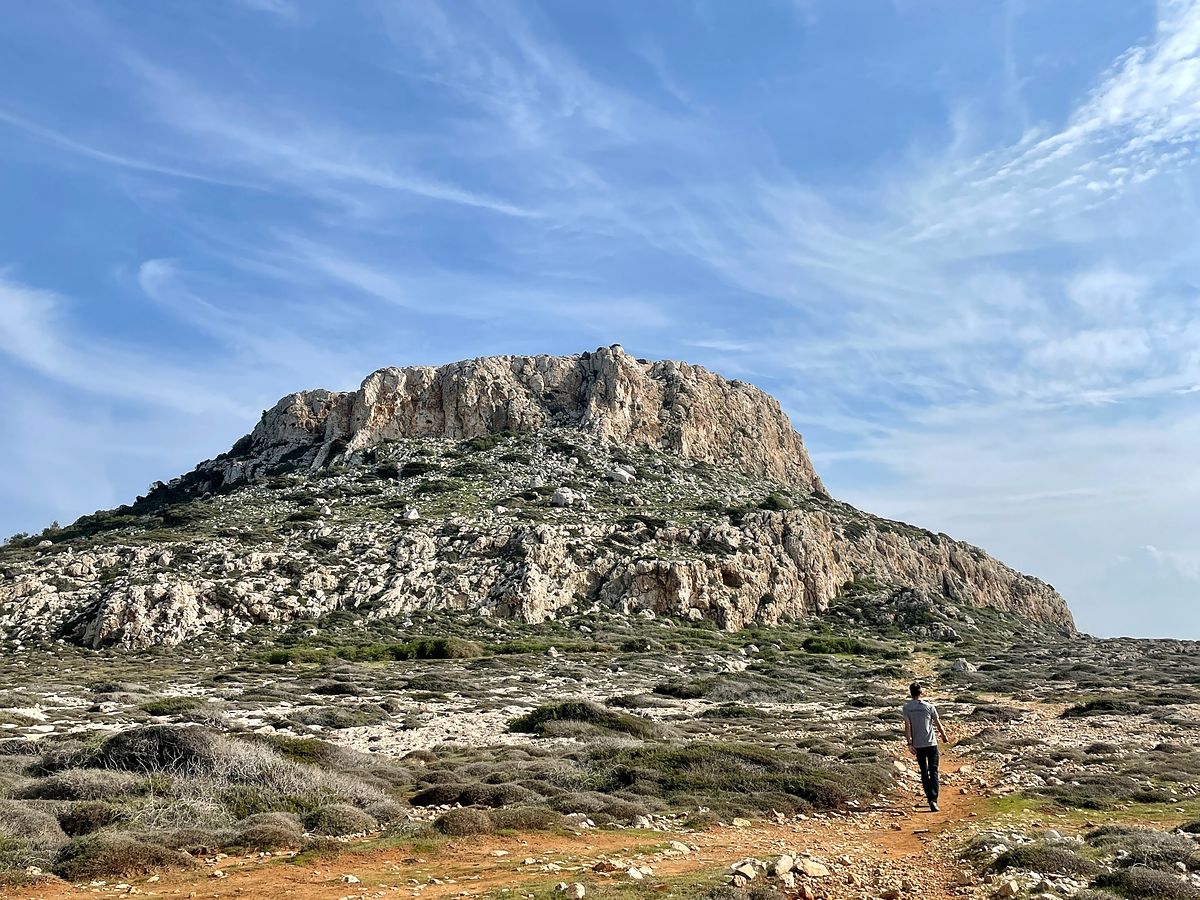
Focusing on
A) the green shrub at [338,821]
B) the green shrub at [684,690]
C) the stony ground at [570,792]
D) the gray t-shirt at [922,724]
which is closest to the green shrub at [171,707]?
the stony ground at [570,792]

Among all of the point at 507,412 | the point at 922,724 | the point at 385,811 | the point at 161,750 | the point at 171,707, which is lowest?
the point at 171,707

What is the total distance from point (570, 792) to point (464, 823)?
97.1 inches

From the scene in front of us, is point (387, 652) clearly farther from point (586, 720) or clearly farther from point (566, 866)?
point (566, 866)

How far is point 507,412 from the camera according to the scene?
261 feet

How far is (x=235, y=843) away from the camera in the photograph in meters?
9.12

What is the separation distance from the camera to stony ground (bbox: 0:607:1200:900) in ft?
26.4

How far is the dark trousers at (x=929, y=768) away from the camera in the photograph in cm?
1199

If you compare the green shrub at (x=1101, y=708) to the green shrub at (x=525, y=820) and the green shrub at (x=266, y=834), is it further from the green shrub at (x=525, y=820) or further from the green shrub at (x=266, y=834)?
the green shrub at (x=266, y=834)

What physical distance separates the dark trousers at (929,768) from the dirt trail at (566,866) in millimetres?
984

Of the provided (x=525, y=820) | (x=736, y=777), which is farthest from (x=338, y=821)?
(x=736, y=777)

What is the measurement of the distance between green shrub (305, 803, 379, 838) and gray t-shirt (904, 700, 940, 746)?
25.5 feet

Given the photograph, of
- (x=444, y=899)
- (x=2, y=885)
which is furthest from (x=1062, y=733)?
(x=2, y=885)

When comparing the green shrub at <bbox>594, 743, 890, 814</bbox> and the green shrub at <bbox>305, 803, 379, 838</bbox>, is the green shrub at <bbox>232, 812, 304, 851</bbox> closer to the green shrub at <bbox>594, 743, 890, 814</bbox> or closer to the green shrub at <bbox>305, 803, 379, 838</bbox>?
the green shrub at <bbox>305, 803, 379, 838</bbox>

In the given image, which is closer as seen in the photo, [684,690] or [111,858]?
[111,858]
